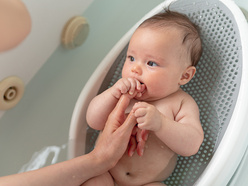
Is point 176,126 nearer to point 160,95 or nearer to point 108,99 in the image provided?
point 160,95

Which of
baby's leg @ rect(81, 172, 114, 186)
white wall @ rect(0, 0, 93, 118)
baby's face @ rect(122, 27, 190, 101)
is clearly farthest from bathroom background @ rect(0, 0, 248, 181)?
baby's face @ rect(122, 27, 190, 101)

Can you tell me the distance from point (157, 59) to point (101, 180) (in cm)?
37

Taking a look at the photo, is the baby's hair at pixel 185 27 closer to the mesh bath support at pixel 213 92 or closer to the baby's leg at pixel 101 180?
the mesh bath support at pixel 213 92

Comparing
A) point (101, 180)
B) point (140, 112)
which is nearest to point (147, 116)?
point (140, 112)

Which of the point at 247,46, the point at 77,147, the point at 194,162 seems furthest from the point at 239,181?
the point at 77,147

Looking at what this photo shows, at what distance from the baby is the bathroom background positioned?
35 cm

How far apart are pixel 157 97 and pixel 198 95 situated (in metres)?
0.18

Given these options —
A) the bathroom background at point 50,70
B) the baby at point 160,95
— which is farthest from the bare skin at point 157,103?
the bathroom background at point 50,70

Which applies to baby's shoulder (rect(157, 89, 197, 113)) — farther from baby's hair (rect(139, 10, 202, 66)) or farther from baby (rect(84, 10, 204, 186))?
baby's hair (rect(139, 10, 202, 66))

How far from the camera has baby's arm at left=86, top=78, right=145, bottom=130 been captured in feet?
2.87

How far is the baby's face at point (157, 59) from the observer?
876 millimetres

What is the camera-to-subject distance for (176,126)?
850 mm

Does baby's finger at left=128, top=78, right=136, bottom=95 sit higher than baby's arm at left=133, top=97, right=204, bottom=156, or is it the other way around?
baby's finger at left=128, top=78, right=136, bottom=95

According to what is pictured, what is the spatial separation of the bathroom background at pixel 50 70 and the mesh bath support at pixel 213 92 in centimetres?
19
